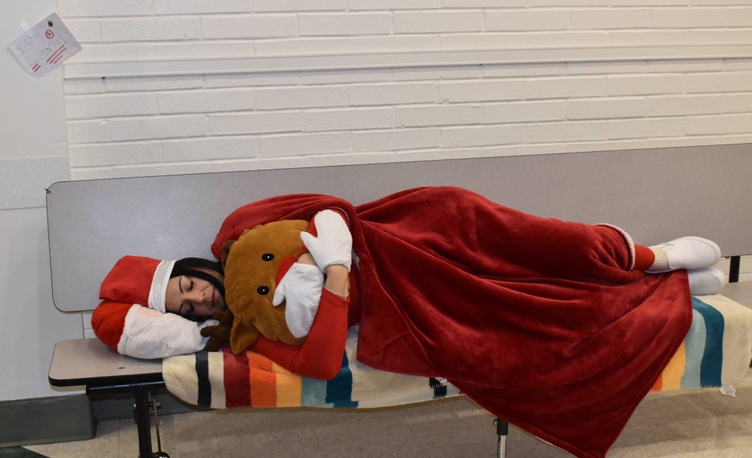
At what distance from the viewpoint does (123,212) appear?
7.21 feet

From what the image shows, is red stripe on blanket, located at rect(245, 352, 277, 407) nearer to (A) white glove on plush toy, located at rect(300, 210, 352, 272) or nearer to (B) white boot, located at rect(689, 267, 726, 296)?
(A) white glove on plush toy, located at rect(300, 210, 352, 272)

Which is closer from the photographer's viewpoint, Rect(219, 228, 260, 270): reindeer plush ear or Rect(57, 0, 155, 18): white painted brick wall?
Rect(219, 228, 260, 270): reindeer plush ear

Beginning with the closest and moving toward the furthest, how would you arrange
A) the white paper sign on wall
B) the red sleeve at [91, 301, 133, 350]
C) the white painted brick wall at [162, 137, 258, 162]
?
the red sleeve at [91, 301, 133, 350] → the white paper sign on wall → the white painted brick wall at [162, 137, 258, 162]

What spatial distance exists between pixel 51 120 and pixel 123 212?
0.37 meters

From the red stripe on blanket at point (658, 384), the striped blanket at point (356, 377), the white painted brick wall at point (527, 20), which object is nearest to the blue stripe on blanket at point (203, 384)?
the striped blanket at point (356, 377)

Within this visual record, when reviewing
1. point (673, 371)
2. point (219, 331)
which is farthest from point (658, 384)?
point (219, 331)

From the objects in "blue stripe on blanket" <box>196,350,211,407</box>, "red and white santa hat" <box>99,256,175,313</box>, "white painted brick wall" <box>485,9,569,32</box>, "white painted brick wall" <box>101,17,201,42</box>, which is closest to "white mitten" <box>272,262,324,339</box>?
"blue stripe on blanket" <box>196,350,211,407</box>

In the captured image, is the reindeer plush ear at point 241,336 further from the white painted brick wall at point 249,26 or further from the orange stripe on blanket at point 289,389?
the white painted brick wall at point 249,26

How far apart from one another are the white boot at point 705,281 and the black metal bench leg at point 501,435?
652mm

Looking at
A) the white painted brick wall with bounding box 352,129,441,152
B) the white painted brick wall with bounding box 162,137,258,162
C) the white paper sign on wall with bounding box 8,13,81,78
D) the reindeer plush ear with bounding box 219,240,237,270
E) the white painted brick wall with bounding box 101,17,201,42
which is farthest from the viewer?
the white painted brick wall with bounding box 352,129,441,152

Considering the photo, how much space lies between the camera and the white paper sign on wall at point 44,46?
2.18 m

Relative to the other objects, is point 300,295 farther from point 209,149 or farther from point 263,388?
point 209,149

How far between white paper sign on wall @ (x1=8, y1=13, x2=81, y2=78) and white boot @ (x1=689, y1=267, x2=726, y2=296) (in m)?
1.99

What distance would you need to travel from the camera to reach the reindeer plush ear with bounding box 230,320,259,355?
184 cm
